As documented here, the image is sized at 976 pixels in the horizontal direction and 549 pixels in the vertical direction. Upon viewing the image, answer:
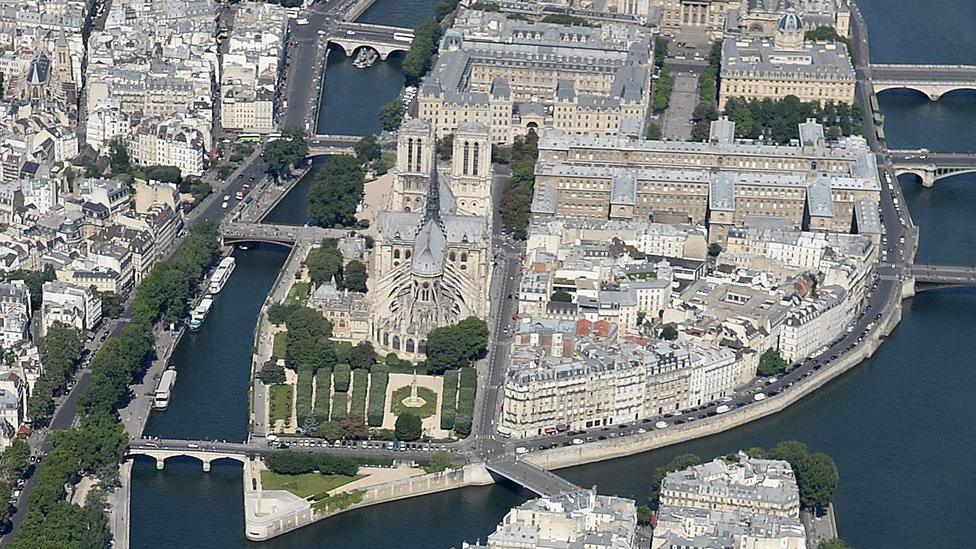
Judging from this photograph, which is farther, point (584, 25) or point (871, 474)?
point (584, 25)

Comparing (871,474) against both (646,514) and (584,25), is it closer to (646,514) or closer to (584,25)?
(646,514)

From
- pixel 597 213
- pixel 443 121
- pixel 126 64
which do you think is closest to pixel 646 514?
pixel 597 213

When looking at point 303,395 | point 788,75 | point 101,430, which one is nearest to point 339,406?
point 303,395

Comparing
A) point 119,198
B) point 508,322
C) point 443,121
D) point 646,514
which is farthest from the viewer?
point 443,121

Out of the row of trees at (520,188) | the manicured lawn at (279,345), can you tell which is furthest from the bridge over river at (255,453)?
the row of trees at (520,188)

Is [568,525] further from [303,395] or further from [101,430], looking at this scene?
[101,430]

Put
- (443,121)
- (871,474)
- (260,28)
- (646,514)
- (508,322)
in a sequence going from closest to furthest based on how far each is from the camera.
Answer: (646,514), (871,474), (508,322), (443,121), (260,28)
